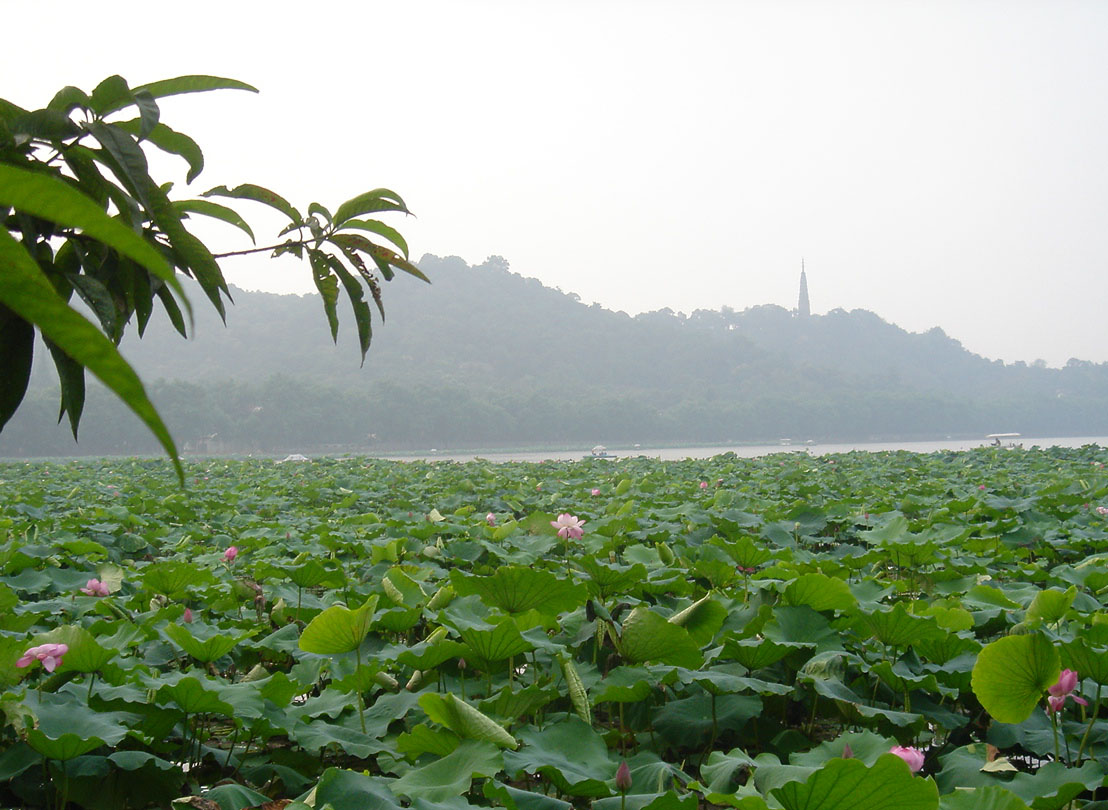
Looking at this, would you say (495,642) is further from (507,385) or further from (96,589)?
(507,385)

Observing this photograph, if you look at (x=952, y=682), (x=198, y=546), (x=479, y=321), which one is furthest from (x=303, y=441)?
(x=952, y=682)

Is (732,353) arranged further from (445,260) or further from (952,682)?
(952,682)

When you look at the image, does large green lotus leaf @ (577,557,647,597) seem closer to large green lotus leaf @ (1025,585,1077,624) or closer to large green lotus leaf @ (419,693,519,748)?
large green lotus leaf @ (419,693,519,748)

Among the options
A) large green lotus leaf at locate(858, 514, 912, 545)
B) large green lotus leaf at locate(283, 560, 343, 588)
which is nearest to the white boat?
large green lotus leaf at locate(858, 514, 912, 545)

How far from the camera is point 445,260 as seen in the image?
76.5 m

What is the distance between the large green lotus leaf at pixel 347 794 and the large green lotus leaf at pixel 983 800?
2.01 ft

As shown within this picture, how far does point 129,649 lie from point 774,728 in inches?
50.3

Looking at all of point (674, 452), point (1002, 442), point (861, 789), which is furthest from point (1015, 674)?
point (1002, 442)

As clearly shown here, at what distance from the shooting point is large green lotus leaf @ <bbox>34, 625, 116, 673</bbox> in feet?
4.25

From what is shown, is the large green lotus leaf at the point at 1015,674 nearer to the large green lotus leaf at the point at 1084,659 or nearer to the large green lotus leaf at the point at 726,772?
the large green lotus leaf at the point at 1084,659

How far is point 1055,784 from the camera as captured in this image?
1013 mm

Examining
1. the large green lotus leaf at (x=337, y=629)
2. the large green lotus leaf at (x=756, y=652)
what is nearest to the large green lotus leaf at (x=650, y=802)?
the large green lotus leaf at (x=756, y=652)

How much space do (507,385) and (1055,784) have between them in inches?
2429

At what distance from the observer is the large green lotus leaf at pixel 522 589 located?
1.40 meters
